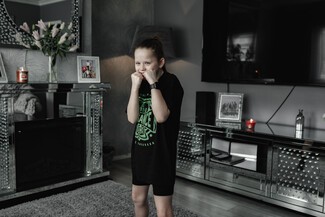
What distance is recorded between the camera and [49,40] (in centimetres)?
306

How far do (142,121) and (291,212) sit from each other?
1702mm

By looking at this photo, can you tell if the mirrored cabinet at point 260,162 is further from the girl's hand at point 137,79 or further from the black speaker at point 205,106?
the girl's hand at point 137,79

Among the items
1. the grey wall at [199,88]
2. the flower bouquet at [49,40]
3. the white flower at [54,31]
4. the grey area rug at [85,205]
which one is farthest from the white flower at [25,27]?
the grey wall at [199,88]

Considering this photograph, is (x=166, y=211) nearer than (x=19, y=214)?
Yes

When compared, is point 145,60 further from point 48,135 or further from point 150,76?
point 48,135

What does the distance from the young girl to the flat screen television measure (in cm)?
174

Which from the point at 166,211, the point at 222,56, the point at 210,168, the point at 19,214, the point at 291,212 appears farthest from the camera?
the point at 222,56

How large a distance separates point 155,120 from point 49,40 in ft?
6.24

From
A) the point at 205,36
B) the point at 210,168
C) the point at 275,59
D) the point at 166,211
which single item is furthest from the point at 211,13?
the point at 166,211

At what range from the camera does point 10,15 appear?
2920 mm

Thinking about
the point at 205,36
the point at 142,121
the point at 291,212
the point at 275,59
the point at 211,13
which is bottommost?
the point at 291,212

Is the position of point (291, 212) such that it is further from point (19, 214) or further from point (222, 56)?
point (19, 214)

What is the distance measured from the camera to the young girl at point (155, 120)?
60.6 inches

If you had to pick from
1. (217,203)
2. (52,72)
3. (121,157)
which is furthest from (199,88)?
(52,72)
